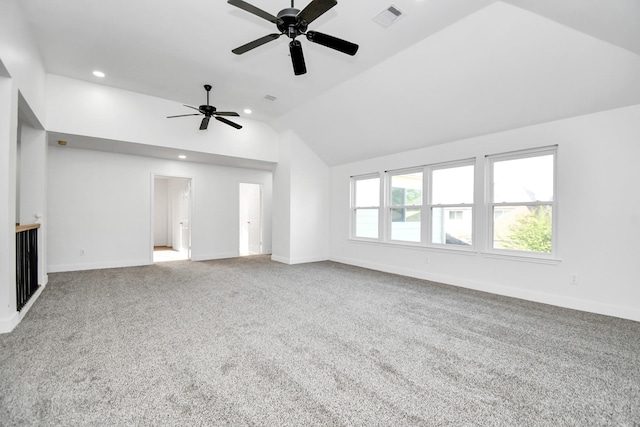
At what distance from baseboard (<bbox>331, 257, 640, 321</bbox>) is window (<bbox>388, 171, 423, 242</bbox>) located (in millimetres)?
655

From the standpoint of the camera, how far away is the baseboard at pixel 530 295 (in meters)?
3.23

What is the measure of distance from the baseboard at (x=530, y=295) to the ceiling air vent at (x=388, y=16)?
3730 mm

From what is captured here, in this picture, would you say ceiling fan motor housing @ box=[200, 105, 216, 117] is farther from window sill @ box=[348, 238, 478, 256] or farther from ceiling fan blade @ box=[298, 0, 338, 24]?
window sill @ box=[348, 238, 478, 256]

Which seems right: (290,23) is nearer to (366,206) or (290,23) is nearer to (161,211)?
(366,206)

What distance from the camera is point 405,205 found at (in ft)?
18.6

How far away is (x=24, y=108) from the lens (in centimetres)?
348

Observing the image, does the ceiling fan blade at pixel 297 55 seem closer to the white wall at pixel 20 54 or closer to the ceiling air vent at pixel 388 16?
the ceiling air vent at pixel 388 16

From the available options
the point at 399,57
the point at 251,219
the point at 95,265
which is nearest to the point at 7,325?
the point at 95,265

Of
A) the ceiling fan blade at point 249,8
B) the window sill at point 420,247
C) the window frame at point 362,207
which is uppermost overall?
the ceiling fan blade at point 249,8

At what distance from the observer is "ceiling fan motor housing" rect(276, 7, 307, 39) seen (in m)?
2.35

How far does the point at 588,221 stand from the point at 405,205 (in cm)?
270

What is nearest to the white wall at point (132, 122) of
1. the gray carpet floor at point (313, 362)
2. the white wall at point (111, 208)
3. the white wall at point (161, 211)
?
the white wall at point (111, 208)

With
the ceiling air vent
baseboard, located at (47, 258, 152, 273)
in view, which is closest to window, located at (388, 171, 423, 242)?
the ceiling air vent

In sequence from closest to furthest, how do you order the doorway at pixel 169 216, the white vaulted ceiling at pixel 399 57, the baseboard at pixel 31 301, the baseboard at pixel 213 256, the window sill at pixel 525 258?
the white vaulted ceiling at pixel 399 57 < the baseboard at pixel 31 301 < the window sill at pixel 525 258 < the baseboard at pixel 213 256 < the doorway at pixel 169 216
